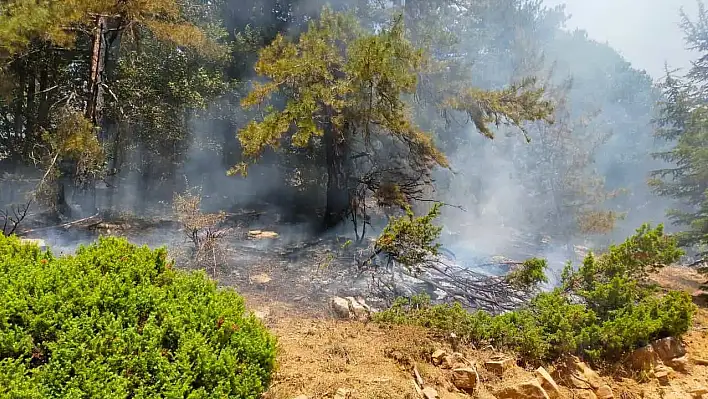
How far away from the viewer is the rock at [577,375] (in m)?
3.67

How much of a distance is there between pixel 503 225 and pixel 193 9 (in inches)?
502

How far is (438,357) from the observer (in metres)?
3.58

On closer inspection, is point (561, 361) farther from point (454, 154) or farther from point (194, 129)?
point (454, 154)

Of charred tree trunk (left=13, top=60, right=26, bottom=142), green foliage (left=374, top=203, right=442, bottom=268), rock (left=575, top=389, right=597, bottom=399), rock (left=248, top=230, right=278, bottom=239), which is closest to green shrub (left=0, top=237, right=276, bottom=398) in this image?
rock (left=575, top=389, right=597, bottom=399)

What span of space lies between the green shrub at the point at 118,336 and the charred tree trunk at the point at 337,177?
6.16 metres

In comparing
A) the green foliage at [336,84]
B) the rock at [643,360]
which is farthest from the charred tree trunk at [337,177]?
the rock at [643,360]

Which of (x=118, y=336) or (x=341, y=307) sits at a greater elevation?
(x=118, y=336)

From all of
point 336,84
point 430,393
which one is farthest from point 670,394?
point 336,84

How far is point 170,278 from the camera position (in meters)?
2.88

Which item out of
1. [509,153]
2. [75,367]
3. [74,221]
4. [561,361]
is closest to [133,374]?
[75,367]

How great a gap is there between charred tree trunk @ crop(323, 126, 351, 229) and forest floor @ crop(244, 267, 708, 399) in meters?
4.61

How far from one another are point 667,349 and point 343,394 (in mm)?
3507

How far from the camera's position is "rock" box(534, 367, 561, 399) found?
3408mm

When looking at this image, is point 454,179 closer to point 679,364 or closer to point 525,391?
point 679,364
